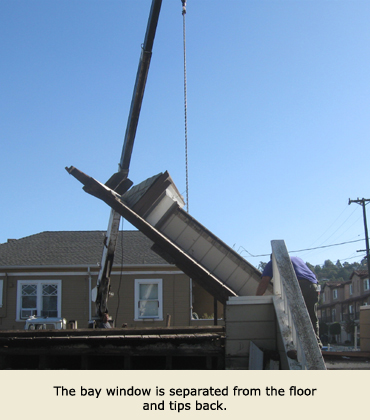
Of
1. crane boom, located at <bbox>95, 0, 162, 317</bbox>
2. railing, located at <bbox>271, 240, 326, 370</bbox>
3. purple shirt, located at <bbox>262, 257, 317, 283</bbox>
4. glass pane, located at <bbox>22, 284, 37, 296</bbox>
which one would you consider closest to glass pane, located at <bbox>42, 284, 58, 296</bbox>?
glass pane, located at <bbox>22, 284, 37, 296</bbox>

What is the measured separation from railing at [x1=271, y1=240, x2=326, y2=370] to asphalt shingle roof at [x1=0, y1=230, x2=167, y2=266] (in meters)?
13.4

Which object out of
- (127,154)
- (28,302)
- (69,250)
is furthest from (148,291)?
(127,154)

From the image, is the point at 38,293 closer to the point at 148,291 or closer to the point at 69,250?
the point at 69,250

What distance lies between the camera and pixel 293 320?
3.88 meters

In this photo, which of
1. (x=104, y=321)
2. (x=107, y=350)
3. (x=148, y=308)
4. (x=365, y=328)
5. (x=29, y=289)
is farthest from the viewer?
(x=29, y=289)

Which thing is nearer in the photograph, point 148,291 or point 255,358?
point 255,358

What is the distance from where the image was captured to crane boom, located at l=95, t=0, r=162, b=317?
31.6 feet

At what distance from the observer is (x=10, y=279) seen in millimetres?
18641

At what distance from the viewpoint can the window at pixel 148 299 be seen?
1828 cm

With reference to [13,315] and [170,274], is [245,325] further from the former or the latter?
[13,315]

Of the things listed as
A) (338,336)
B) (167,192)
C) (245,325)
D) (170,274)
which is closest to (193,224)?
(167,192)

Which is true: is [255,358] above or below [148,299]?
below

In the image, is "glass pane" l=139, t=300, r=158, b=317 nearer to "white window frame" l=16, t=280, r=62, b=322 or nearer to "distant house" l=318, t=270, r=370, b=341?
"white window frame" l=16, t=280, r=62, b=322

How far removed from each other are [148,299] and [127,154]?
29.3ft
